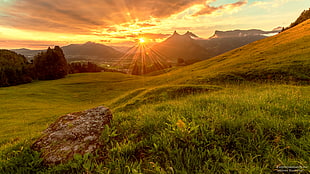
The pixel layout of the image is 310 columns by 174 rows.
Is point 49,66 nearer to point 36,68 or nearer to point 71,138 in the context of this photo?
point 36,68

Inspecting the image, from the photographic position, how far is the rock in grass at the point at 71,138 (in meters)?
3.25

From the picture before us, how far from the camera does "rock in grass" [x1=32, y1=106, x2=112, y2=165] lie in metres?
3.25

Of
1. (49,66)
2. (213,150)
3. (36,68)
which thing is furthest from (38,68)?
(213,150)

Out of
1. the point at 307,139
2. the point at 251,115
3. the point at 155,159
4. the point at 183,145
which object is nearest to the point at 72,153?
the point at 155,159

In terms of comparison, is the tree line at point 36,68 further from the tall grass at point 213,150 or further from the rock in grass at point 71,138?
the tall grass at point 213,150

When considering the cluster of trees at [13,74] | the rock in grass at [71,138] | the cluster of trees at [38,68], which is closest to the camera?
the rock in grass at [71,138]

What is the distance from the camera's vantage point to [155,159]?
274 cm

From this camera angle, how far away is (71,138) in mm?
3828

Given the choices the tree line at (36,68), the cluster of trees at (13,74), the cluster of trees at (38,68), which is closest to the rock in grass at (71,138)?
the cluster of trees at (13,74)

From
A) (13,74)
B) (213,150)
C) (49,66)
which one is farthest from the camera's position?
(49,66)

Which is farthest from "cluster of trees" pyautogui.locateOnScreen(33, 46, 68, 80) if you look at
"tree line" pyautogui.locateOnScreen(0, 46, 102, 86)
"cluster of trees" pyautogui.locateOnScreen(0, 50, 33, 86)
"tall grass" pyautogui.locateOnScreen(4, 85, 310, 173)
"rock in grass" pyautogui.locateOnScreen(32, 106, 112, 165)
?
"tall grass" pyautogui.locateOnScreen(4, 85, 310, 173)

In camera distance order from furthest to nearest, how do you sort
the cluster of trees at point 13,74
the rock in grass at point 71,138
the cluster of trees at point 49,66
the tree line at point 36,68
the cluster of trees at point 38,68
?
1. the cluster of trees at point 49,66
2. the cluster of trees at point 38,68
3. the tree line at point 36,68
4. the cluster of trees at point 13,74
5. the rock in grass at point 71,138

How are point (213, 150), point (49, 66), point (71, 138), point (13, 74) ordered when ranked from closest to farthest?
point (213, 150)
point (71, 138)
point (13, 74)
point (49, 66)

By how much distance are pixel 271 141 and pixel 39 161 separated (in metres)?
5.19
